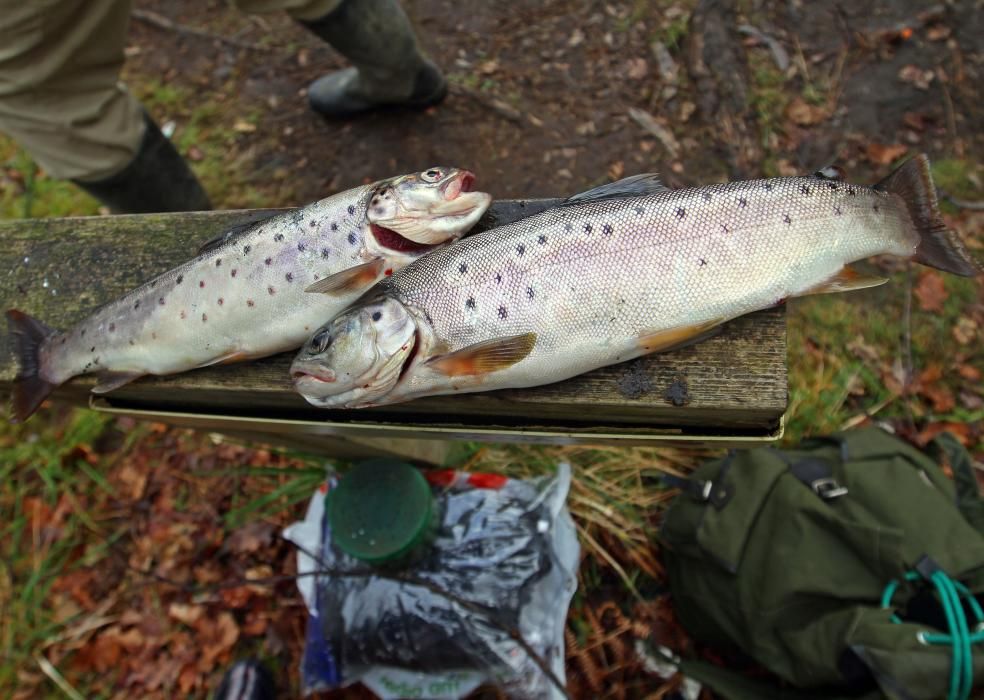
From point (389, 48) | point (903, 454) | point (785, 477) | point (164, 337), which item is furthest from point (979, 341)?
point (164, 337)

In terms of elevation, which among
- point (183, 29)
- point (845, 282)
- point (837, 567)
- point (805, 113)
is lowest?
point (837, 567)

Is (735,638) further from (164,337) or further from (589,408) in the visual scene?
(164,337)

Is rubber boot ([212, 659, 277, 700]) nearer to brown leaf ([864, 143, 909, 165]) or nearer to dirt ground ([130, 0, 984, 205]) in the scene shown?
dirt ground ([130, 0, 984, 205])

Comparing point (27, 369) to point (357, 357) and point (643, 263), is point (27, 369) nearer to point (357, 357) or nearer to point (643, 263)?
point (357, 357)

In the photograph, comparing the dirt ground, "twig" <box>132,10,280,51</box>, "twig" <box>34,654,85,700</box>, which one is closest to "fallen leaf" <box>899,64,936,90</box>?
the dirt ground

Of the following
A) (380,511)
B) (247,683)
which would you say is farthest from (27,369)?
(247,683)
